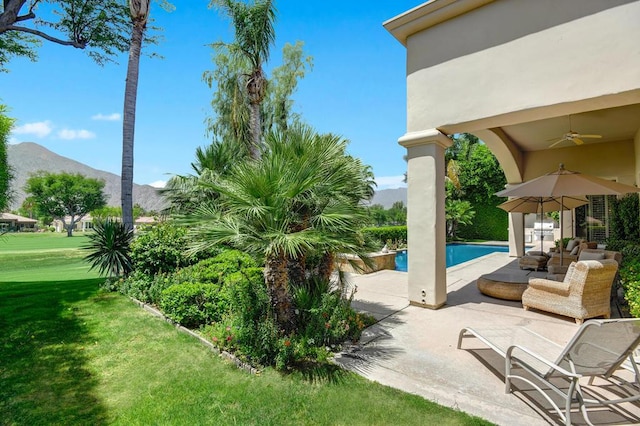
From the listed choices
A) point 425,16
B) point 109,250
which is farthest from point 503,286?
point 109,250

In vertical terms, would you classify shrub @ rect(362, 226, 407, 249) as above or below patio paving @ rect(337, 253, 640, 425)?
above

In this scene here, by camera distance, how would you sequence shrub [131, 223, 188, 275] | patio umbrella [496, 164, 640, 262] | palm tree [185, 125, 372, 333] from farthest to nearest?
1. shrub [131, 223, 188, 275]
2. patio umbrella [496, 164, 640, 262]
3. palm tree [185, 125, 372, 333]

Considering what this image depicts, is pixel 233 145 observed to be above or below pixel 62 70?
below

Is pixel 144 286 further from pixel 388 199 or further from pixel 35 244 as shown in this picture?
pixel 388 199

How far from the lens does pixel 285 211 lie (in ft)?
14.4

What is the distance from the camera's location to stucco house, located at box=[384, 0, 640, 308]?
4715 millimetres

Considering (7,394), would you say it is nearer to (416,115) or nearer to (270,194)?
(270,194)

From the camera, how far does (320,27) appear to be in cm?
1313

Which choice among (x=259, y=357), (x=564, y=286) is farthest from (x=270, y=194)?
(x=564, y=286)

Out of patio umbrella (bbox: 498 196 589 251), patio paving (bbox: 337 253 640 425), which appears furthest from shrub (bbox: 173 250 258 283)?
patio umbrella (bbox: 498 196 589 251)

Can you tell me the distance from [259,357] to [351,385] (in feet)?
4.50

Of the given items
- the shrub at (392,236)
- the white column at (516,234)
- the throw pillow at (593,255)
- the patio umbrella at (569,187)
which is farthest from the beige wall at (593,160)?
the shrub at (392,236)

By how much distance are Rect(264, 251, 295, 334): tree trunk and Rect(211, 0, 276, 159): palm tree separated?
872cm

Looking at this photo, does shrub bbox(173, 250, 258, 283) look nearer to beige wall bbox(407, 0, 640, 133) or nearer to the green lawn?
beige wall bbox(407, 0, 640, 133)
